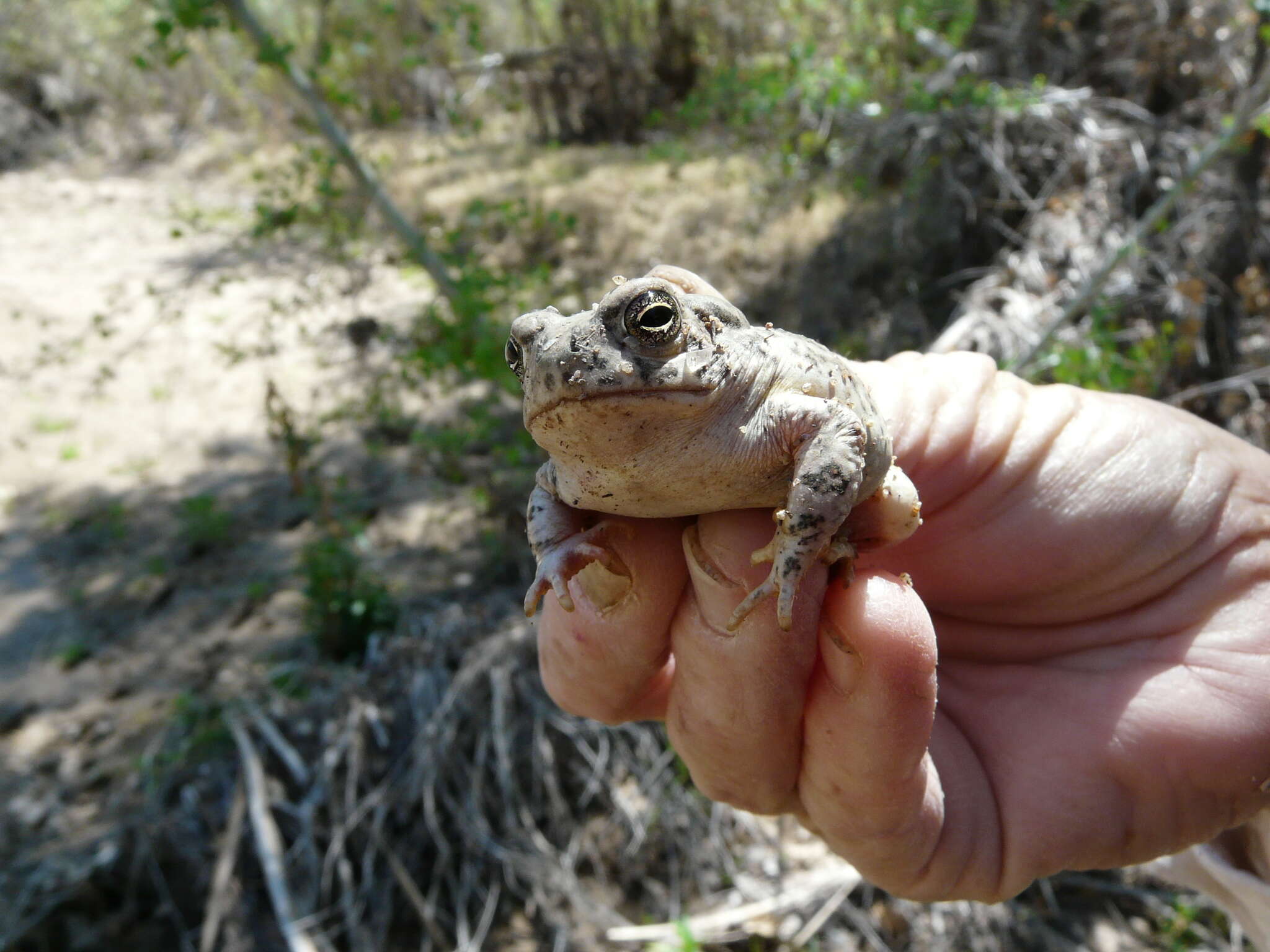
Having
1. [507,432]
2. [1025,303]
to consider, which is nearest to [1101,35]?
[1025,303]

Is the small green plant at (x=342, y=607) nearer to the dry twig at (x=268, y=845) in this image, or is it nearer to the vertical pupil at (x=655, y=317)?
the dry twig at (x=268, y=845)

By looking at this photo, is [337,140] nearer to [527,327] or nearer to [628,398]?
[527,327]

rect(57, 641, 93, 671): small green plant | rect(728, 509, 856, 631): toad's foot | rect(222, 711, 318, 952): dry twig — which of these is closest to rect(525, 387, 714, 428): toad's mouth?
rect(728, 509, 856, 631): toad's foot

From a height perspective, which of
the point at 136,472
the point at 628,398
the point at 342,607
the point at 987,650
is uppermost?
the point at 628,398

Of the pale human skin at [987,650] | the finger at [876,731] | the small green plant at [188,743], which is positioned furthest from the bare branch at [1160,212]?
the small green plant at [188,743]

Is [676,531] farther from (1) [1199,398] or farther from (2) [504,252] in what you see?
(2) [504,252]

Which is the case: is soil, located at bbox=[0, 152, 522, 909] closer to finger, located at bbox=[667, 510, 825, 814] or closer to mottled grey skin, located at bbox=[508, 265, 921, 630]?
finger, located at bbox=[667, 510, 825, 814]

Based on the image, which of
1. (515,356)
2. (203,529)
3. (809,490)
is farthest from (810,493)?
(203,529)
